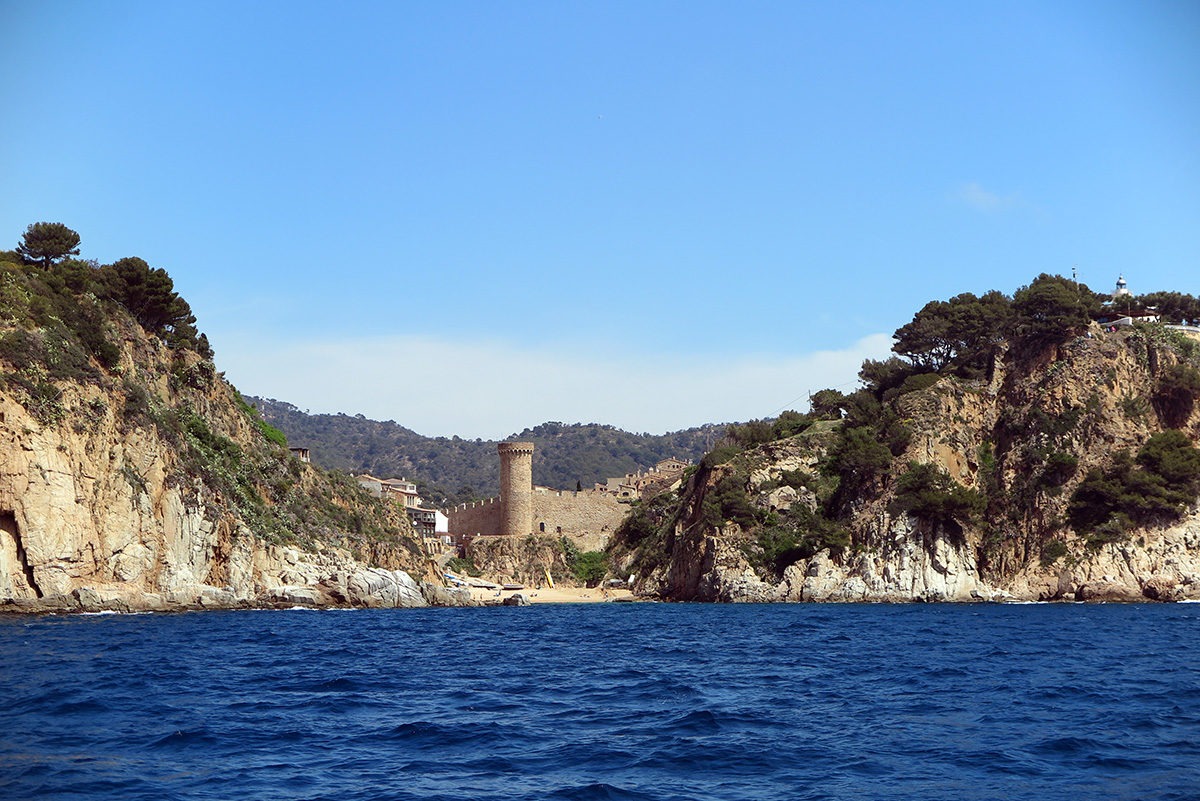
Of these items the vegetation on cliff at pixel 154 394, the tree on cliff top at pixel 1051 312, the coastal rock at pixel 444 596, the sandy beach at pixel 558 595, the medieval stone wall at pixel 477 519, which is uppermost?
the tree on cliff top at pixel 1051 312

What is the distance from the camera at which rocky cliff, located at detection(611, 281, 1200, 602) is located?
5981 centimetres

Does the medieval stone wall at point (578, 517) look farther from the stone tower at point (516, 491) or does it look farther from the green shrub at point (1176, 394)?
the green shrub at point (1176, 394)

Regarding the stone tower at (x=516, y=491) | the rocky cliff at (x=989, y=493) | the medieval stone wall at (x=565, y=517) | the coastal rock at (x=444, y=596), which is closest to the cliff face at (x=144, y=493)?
the coastal rock at (x=444, y=596)

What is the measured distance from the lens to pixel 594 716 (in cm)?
2000

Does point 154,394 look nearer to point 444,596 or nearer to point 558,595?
point 444,596

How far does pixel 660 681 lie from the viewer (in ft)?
82.1

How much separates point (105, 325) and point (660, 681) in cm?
3626

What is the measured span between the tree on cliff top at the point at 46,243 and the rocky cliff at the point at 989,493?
37134 mm

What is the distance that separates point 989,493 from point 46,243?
50.4 m

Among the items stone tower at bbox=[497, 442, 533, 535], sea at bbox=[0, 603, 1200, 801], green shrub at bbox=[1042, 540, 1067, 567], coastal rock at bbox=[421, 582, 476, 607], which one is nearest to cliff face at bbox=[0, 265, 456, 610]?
coastal rock at bbox=[421, 582, 476, 607]

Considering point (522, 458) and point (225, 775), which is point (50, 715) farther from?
point (522, 458)

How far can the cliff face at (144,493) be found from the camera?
4075 centimetres

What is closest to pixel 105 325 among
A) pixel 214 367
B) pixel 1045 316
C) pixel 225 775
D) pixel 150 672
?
pixel 214 367

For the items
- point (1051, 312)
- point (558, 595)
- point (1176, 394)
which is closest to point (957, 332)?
point (1051, 312)
